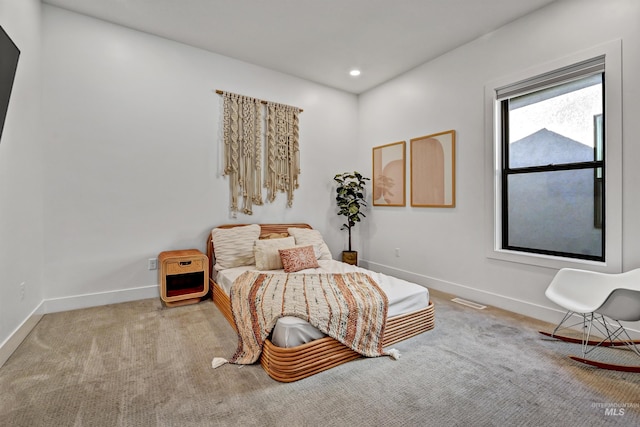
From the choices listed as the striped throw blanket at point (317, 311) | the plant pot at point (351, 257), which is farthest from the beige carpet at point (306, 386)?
the plant pot at point (351, 257)

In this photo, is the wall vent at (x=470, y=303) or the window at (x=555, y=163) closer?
the window at (x=555, y=163)

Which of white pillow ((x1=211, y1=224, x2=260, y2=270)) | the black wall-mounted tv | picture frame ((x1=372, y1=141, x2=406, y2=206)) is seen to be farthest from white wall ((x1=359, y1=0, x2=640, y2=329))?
the black wall-mounted tv

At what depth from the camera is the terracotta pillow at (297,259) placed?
3.37 metres

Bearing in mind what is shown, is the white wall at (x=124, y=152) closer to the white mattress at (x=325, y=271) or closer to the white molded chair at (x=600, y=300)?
the white mattress at (x=325, y=271)

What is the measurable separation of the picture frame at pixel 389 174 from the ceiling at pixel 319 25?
3.82ft

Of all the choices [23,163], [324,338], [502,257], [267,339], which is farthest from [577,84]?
[23,163]

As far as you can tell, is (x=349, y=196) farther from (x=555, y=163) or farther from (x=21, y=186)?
(x=21, y=186)

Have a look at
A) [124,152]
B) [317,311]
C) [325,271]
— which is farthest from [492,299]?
[124,152]

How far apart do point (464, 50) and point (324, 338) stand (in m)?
3.63

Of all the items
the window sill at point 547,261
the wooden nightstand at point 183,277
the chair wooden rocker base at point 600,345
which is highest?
the window sill at point 547,261

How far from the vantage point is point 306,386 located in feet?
6.22

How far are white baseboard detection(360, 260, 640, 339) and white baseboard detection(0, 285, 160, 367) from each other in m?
3.29

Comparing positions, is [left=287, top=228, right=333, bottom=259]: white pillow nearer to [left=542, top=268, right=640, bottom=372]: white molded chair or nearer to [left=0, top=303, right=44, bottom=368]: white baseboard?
[left=542, top=268, right=640, bottom=372]: white molded chair

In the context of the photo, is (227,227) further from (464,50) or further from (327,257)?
(464,50)
